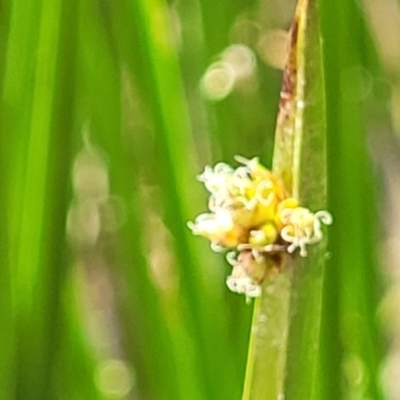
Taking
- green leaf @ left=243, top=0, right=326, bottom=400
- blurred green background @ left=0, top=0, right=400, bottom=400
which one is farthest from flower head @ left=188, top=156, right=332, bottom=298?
Answer: blurred green background @ left=0, top=0, right=400, bottom=400

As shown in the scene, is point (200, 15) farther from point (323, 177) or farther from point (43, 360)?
point (323, 177)

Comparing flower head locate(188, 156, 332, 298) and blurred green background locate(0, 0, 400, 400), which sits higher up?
blurred green background locate(0, 0, 400, 400)

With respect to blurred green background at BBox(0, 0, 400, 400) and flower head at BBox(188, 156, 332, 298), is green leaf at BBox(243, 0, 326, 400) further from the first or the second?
blurred green background at BBox(0, 0, 400, 400)

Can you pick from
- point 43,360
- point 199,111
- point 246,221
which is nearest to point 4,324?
point 43,360

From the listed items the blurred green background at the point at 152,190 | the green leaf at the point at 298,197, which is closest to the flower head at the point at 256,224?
the green leaf at the point at 298,197

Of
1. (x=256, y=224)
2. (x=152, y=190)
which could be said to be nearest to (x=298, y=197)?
(x=256, y=224)

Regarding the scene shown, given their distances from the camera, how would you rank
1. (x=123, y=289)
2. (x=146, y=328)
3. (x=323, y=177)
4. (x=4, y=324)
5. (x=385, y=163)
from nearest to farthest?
(x=323, y=177) < (x=4, y=324) < (x=146, y=328) < (x=123, y=289) < (x=385, y=163)

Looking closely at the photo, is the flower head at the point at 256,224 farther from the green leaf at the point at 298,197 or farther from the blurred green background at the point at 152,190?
the blurred green background at the point at 152,190
